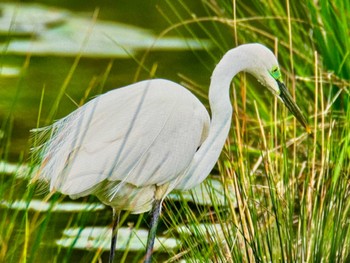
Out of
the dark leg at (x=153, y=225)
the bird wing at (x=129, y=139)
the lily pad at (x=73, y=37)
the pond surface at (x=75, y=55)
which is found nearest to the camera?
the bird wing at (x=129, y=139)

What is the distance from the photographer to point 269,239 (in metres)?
3.14

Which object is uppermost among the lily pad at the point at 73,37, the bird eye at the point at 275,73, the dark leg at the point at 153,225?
the bird eye at the point at 275,73

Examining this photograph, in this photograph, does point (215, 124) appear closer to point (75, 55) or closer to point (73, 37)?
point (75, 55)

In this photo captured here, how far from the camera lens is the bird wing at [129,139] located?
311 cm

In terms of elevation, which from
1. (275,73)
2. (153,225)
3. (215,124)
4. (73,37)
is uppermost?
(275,73)

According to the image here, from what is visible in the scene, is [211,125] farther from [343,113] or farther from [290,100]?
[343,113]

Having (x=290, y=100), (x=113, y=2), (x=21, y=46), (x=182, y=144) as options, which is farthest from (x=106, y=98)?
(x=113, y=2)

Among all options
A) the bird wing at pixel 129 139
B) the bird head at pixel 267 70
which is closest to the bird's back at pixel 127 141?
the bird wing at pixel 129 139

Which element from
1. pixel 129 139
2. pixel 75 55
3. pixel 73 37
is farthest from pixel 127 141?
pixel 73 37

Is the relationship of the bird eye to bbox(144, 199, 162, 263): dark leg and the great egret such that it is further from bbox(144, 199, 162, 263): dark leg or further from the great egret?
bbox(144, 199, 162, 263): dark leg

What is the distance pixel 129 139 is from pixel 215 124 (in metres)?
0.33

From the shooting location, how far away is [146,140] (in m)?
3.26

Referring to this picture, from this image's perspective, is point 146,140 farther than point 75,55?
No

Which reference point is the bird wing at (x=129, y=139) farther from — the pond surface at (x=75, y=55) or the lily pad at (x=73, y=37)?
the lily pad at (x=73, y=37)
